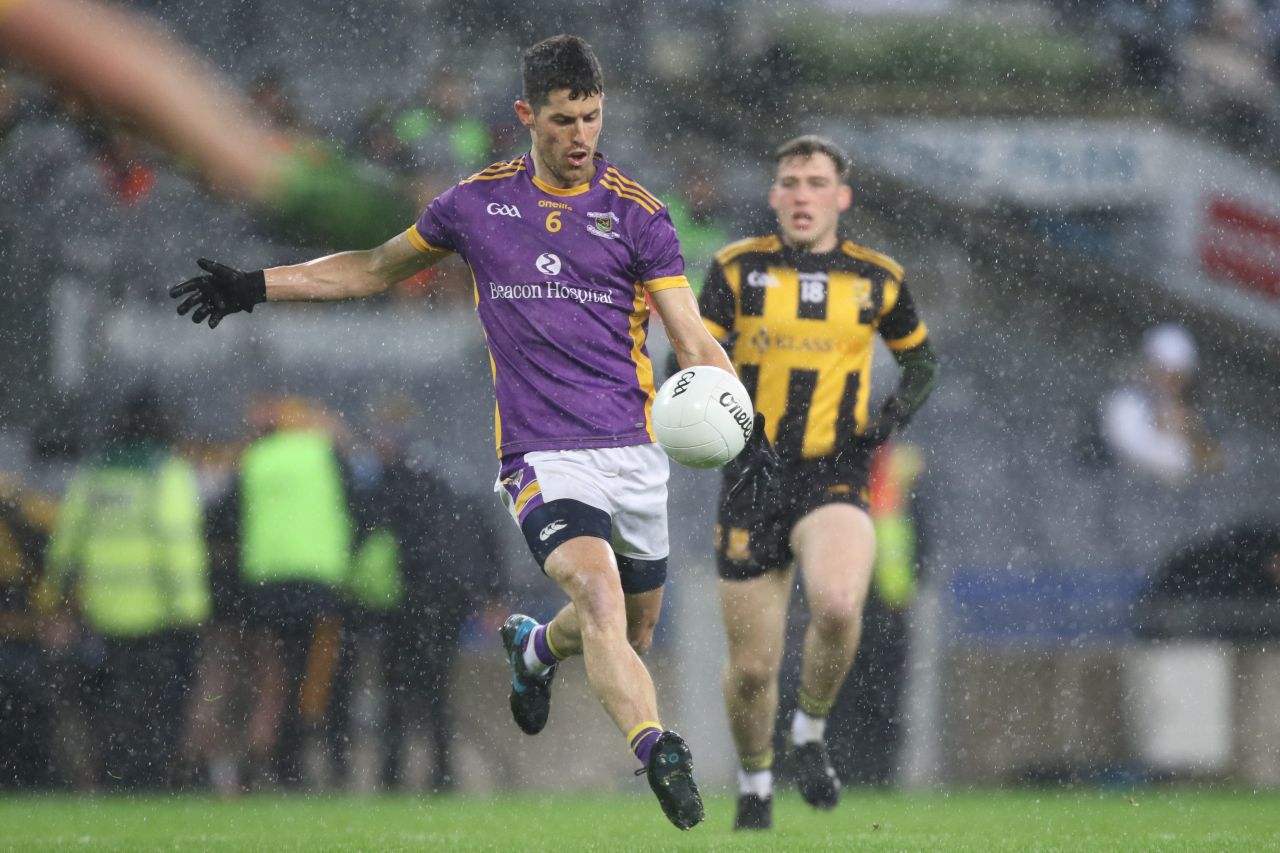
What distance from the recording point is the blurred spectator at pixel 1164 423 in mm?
11555

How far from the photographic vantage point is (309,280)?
536cm

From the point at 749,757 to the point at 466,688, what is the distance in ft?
12.5

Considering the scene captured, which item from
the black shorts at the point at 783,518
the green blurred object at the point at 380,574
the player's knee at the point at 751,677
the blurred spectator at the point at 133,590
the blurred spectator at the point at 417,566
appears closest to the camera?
the player's knee at the point at 751,677

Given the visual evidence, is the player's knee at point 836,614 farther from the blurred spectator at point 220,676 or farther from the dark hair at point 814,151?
the blurred spectator at point 220,676

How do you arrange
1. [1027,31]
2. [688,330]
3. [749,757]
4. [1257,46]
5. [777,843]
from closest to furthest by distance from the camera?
1. [688,330]
2. [777,843]
3. [749,757]
4. [1257,46]
5. [1027,31]

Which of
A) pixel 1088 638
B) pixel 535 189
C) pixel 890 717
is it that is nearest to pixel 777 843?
pixel 535 189

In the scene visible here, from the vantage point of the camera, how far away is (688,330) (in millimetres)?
5102

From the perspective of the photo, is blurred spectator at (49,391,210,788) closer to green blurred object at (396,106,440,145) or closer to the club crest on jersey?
green blurred object at (396,106,440,145)

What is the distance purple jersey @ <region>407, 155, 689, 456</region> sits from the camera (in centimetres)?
522

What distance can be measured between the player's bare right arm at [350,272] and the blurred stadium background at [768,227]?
213 inches

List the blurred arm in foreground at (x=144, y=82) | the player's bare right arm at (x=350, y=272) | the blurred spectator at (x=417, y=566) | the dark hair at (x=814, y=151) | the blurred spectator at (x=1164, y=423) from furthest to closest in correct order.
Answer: the blurred spectator at (x=1164, y=423)
the blurred spectator at (x=417, y=566)
the dark hair at (x=814, y=151)
the player's bare right arm at (x=350, y=272)
the blurred arm in foreground at (x=144, y=82)

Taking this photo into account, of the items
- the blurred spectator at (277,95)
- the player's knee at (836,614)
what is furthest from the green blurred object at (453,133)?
the player's knee at (836,614)

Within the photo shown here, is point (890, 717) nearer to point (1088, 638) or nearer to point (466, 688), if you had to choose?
point (1088, 638)

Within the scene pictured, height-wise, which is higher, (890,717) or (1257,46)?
(1257,46)
